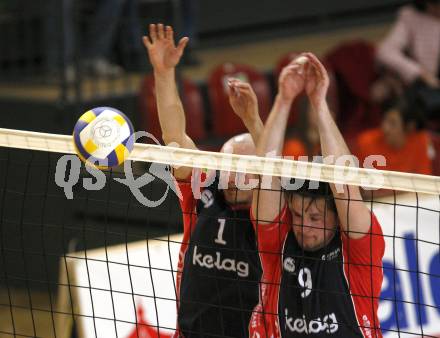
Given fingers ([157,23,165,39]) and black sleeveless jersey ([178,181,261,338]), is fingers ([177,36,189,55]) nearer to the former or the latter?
fingers ([157,23,165,39])

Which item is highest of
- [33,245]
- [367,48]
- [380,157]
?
[367,48]

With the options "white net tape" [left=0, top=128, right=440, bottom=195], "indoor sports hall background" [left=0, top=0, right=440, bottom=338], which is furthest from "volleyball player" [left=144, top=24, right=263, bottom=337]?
"indoor sports hall background" [left=0, top=0, right=440, bottom=338]

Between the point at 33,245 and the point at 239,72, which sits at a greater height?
the point at 239,72

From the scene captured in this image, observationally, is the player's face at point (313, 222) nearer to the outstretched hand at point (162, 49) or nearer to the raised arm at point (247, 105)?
the raised arm at point (247, 105)

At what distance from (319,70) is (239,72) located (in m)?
4.82

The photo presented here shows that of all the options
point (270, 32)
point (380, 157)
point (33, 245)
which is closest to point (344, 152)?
point (380, 157)

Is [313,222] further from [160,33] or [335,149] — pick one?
[160,33]

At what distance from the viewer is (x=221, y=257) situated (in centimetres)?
474

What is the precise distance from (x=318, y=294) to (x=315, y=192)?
417 millimetres

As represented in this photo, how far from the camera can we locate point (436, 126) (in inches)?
362

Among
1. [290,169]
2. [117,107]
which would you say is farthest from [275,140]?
A: [117,107]

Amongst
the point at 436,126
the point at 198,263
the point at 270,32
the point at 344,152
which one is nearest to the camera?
the point at 344,152

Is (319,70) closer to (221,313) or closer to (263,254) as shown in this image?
(263,254)

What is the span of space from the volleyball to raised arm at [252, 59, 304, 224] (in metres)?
0.57
